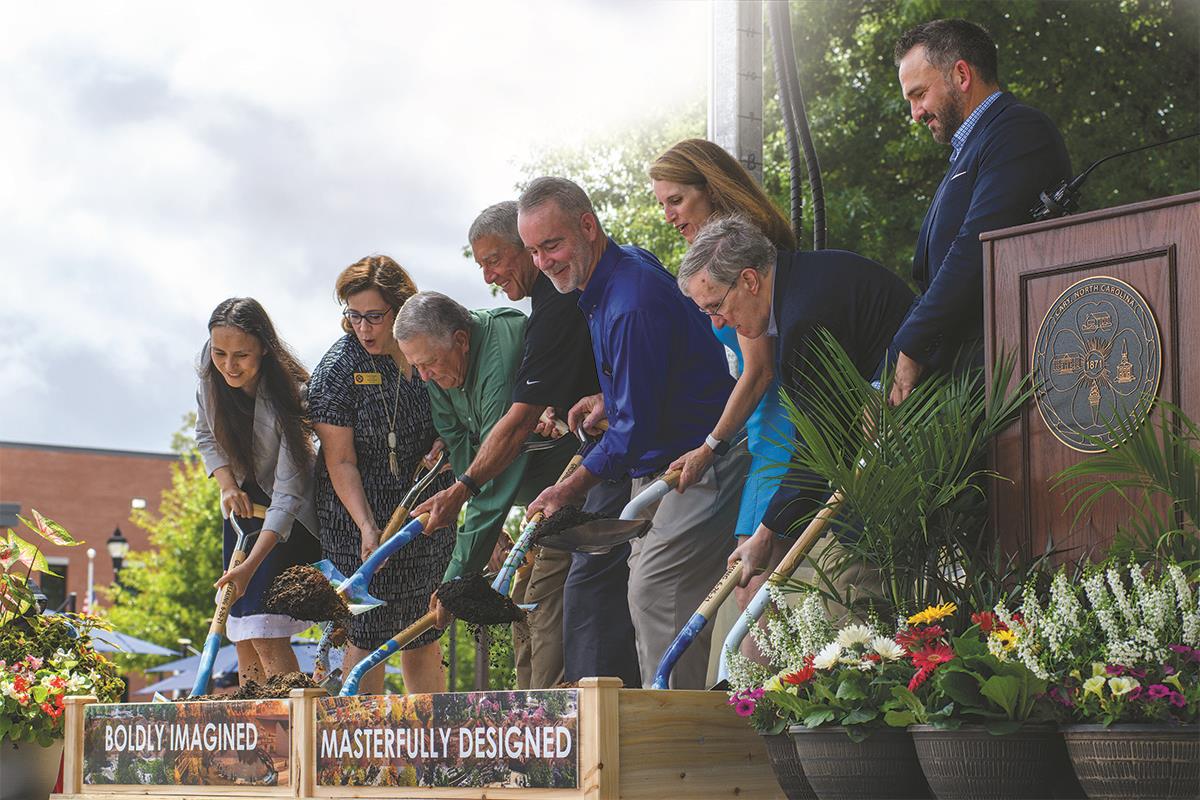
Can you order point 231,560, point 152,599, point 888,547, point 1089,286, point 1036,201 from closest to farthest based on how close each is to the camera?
point 1089,286 → point 888,547 → point 1036,201 → point 231,560 → point 152,599

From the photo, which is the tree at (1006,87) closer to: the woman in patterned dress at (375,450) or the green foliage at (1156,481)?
the woman in patterned dress at (375,450)

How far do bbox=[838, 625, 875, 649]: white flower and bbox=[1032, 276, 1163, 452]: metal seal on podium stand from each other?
2.03ft

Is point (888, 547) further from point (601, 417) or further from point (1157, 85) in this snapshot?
point (1157, 85)

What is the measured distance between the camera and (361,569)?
5254mm

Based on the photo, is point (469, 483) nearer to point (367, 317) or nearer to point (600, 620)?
Result: point (600, 620)

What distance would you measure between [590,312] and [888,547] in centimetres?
194

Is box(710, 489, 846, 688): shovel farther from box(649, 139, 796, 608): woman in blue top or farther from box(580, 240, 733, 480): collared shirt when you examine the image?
box(580, 240, 733, 480): collared shirt

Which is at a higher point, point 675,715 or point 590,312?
point 590,312

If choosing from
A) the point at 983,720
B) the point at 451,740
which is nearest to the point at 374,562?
the point at 451,740

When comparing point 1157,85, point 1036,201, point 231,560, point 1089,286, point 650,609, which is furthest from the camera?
point 1157,85

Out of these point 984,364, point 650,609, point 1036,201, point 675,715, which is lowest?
point 675,715

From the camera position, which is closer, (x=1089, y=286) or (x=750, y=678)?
(x=1089, y=286)

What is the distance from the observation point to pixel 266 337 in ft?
20.5

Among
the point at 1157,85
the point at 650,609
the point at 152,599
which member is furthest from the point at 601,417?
the point at 152,599
